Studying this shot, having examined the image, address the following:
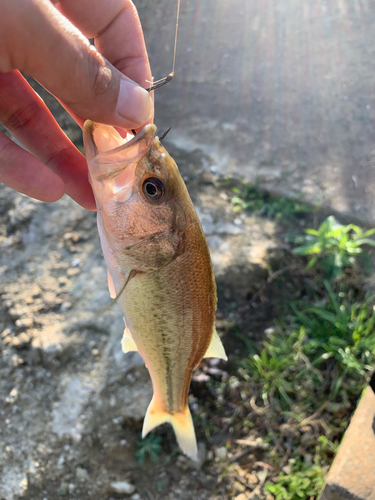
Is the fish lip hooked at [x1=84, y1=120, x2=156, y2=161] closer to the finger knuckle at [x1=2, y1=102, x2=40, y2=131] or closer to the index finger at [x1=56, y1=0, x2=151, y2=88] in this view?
the index finger at [x1=56, y1=0, x2=151, y2=88]

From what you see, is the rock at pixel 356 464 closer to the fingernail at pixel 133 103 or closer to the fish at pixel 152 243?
the fish at pixel 152 243

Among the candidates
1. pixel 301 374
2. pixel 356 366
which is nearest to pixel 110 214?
pixel 301 374

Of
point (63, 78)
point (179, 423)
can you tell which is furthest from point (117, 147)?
point (179, 423)

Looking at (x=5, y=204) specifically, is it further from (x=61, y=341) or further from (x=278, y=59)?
(x=278, y=59)

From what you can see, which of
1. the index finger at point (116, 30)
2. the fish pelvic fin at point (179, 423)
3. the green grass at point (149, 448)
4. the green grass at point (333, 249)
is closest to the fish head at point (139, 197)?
the index finger at point (116, 30)

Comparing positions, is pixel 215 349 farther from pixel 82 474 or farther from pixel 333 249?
pixel 333 249

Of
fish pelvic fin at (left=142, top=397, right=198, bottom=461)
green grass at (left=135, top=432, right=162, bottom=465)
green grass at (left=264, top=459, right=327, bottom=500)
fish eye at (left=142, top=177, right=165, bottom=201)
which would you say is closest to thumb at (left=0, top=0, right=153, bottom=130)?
fish eye at (left=142, top=177, right=165, bottom=201)
